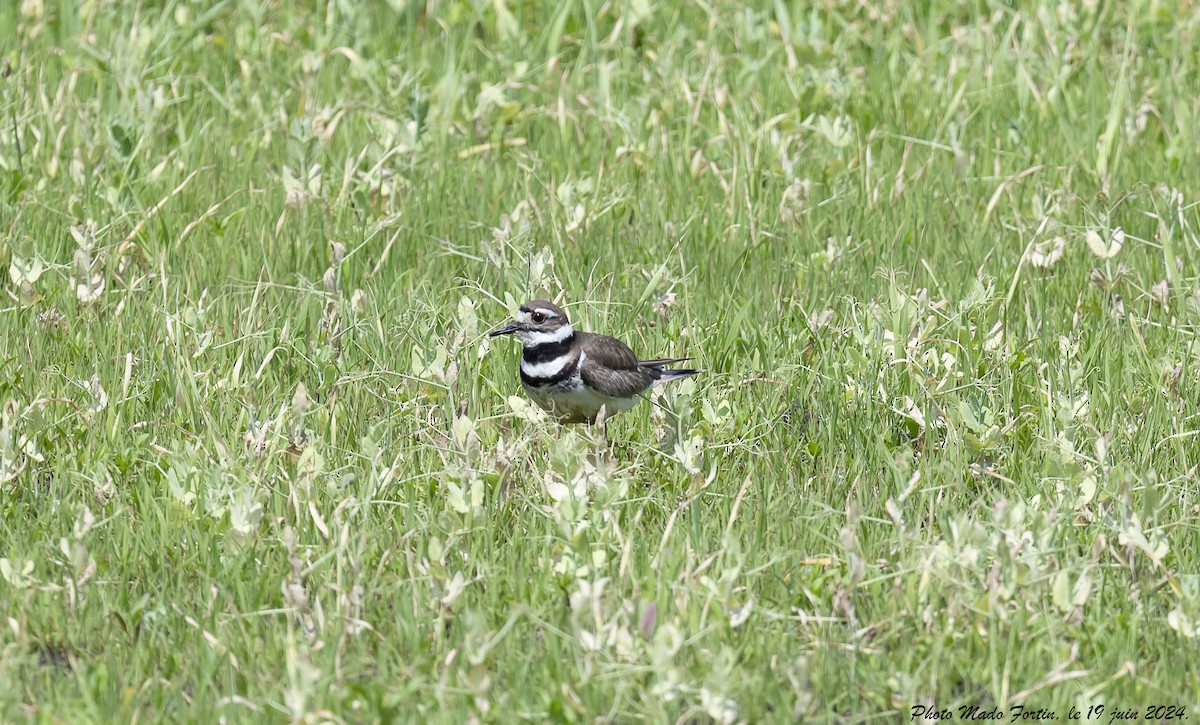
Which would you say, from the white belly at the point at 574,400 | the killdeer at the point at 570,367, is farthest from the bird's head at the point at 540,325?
the white belly at the point at 574,400

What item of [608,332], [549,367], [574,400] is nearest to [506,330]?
[549,367]

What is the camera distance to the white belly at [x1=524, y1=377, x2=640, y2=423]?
19.0 feet

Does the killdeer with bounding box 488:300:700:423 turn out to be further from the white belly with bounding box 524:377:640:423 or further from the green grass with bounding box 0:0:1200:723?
the green grass with bounding box 0:0:1200:723

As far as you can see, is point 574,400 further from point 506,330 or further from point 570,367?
point 506,330

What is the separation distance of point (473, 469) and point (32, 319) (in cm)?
228

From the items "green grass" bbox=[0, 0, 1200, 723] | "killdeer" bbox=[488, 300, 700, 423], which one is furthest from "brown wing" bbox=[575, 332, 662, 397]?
"green grass" bbox=[0, 0, 1200, 723]

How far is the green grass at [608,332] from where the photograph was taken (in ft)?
13.7

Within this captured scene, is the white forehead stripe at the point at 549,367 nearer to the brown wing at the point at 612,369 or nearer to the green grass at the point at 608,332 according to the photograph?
the brown wing at the point at 612,369

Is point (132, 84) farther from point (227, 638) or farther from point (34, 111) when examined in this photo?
point (227, 638)

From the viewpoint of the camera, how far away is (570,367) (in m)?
5.75

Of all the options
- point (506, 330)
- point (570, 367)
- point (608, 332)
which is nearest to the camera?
point (570, 367)

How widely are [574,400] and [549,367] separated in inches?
6.1

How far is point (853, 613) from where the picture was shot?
14.1 ft

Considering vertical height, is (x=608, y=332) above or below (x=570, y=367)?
below
